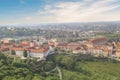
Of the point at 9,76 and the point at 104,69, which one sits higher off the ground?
the point at 9,76

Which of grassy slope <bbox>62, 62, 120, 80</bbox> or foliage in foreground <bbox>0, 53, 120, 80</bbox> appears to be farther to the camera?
grassy slope <bbox>62, 62, 120, 80</bbox>

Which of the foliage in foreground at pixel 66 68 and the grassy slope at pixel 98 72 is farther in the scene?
the grassy slope at pixel 98 72

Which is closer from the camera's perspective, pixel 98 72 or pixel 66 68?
pixel 98 72

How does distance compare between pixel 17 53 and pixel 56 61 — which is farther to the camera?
pixel 17 53

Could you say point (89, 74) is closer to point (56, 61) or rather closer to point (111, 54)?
→ point (56, 61)

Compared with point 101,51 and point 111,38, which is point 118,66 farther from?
point 111,38

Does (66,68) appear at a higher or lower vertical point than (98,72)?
higher

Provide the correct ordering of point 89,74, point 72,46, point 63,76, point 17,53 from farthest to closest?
point 72,46 < point 17,53 < point 89,74 < point 63,76

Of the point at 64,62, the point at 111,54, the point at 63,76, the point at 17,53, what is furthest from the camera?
the point at 111,54

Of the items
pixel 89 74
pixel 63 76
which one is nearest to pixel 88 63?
pixel 89 74
